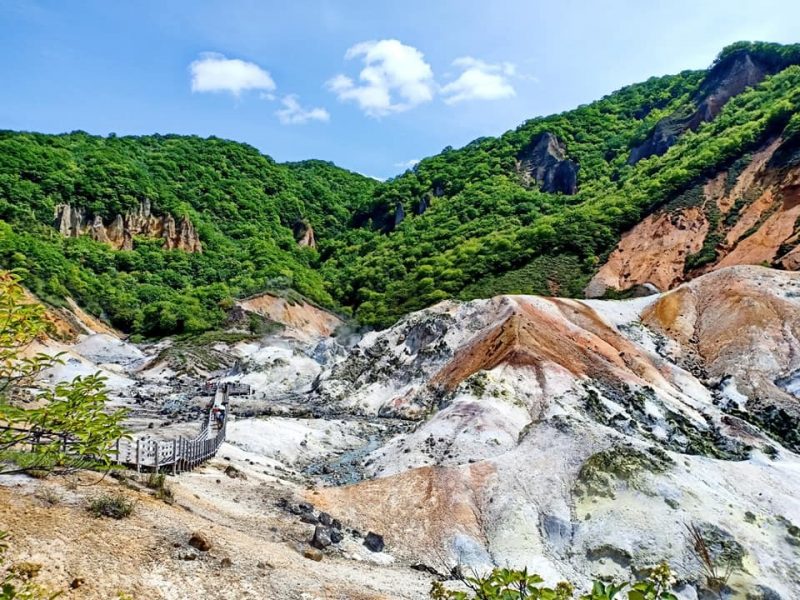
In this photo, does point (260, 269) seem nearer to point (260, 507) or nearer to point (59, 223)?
point (59, 223)

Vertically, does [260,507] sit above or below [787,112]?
below

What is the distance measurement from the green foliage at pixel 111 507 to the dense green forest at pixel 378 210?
5983 centimetres

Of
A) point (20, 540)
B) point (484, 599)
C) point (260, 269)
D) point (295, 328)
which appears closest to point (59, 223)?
point (260, 269)

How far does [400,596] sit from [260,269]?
102794 mm

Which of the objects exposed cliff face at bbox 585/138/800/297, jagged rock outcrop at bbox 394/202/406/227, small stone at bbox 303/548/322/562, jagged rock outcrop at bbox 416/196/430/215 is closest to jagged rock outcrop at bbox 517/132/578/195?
jagged rock outcrop at bbox 416/196/430/215

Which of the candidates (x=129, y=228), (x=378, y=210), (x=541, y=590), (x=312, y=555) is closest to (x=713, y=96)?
(x=378, y=210)

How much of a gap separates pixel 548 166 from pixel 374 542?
352 ft

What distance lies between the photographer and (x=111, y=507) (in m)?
13.0

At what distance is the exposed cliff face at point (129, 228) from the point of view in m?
99.5

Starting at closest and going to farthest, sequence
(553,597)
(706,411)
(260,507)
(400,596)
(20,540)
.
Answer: (553,597) < (20,540) < (400,596) < (260,507) < (706,411)

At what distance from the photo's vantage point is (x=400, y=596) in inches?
530

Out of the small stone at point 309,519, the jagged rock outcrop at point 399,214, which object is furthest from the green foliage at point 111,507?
the jagged rock outcrop at point 399,214

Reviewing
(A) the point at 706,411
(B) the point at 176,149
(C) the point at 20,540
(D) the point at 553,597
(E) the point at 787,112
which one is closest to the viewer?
(D) the point at 553,597

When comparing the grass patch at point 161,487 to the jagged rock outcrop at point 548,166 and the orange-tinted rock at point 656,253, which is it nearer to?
the orange-tinted rock at point 656,253
